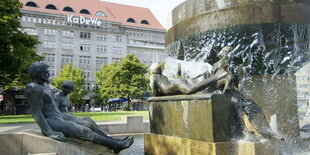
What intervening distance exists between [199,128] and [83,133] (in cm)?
195

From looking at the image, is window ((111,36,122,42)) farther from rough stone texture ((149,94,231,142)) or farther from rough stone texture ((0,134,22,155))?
rough stone texture ((0,134,22,155))

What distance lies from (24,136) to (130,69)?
45.7m

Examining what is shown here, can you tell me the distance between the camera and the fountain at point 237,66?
190 inches

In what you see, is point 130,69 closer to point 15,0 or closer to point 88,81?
point 88,81

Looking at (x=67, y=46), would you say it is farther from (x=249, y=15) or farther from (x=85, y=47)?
(x=249, y=15)

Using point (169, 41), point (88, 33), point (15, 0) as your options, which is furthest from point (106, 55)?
point (169, 41)

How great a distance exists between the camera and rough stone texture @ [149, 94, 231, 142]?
475 cm

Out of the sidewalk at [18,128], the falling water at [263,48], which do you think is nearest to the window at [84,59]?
the sidewalk at [18,128]

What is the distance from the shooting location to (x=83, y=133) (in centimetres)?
457

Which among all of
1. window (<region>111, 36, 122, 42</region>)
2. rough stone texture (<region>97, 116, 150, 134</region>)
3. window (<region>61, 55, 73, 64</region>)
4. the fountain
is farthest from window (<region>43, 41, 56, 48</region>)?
the fountain

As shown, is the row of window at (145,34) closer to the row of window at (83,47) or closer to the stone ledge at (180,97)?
the row of window at (83,47)

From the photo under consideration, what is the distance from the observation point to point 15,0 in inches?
877

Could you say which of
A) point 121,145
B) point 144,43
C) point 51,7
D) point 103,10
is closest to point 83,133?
point 121,145

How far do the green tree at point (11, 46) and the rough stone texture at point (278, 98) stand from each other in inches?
710
